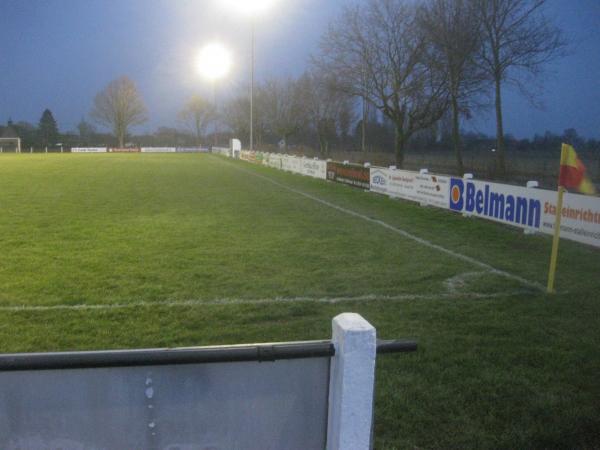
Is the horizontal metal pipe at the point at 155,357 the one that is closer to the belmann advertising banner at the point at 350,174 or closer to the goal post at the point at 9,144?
the belmann advertising banner at the point at 350,174

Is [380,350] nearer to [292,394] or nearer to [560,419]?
[292,394]

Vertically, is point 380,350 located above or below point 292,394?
above

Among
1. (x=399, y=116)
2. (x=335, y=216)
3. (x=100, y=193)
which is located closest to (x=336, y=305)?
(x=335, y=216)

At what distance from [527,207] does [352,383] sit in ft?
38.6

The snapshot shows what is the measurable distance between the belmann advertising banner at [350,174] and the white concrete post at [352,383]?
21.0 metres

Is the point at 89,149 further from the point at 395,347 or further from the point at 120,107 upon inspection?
the point at 395,347

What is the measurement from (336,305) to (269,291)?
1.05m

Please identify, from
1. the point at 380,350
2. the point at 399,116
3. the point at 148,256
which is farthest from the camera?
the point at 399,116

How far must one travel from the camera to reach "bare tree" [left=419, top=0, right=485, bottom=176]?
88.8 ft

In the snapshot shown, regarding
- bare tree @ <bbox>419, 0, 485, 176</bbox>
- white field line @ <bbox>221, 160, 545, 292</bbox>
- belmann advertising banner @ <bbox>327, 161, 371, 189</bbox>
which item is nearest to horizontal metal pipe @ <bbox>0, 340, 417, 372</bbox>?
white field line @ <bbox>221, 160, 545, 292</bbox>

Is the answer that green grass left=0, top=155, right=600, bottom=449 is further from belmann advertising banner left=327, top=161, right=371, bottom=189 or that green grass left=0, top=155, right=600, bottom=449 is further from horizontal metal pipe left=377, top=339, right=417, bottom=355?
belmann advertising banner left=327, top=161, right=371, bottom=189

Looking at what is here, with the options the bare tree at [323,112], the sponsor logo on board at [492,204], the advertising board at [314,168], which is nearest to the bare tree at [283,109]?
the bare tree at [323,112]

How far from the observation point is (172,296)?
7.38 meters

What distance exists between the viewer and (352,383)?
2.51 metres
